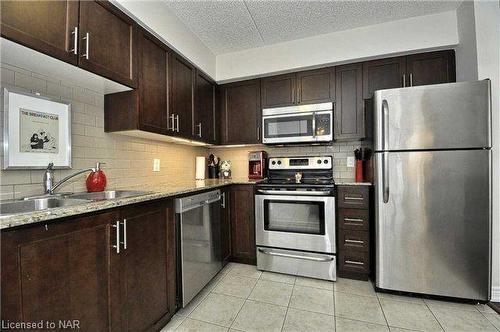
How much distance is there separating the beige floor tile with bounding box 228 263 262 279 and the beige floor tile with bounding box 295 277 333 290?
1.36 ft

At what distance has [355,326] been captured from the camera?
1.56 m

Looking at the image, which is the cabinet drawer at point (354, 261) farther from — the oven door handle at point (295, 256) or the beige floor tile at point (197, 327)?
the beige floor tile at point (197, 327)

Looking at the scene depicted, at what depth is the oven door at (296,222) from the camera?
220 centimetres

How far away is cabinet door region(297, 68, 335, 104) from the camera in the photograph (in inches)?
101

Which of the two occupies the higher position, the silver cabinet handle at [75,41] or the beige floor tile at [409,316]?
the silver cabinet handle at [75,41]

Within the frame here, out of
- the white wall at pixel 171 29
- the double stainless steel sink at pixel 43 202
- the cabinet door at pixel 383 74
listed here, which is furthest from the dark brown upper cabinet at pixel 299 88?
the double stainless steel sink at pixel 43 202

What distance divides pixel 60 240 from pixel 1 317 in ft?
0.90

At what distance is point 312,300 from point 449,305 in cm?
105

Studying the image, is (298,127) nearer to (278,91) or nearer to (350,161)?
(278,91)

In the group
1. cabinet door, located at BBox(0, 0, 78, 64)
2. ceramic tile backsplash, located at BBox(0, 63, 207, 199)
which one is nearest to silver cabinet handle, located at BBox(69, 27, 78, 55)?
cabinet door, located at BBox(0, 0, 78, 64)

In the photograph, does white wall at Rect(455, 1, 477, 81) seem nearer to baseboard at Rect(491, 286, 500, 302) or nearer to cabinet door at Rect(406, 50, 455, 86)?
cabinet door at Rect(406, 50, 455, 86)

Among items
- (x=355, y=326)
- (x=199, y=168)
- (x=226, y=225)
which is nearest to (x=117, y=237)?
(x=226, y=225)

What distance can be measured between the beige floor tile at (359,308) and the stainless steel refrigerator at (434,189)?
8.1 inches

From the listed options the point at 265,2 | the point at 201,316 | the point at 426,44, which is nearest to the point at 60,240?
the point at 201,316
